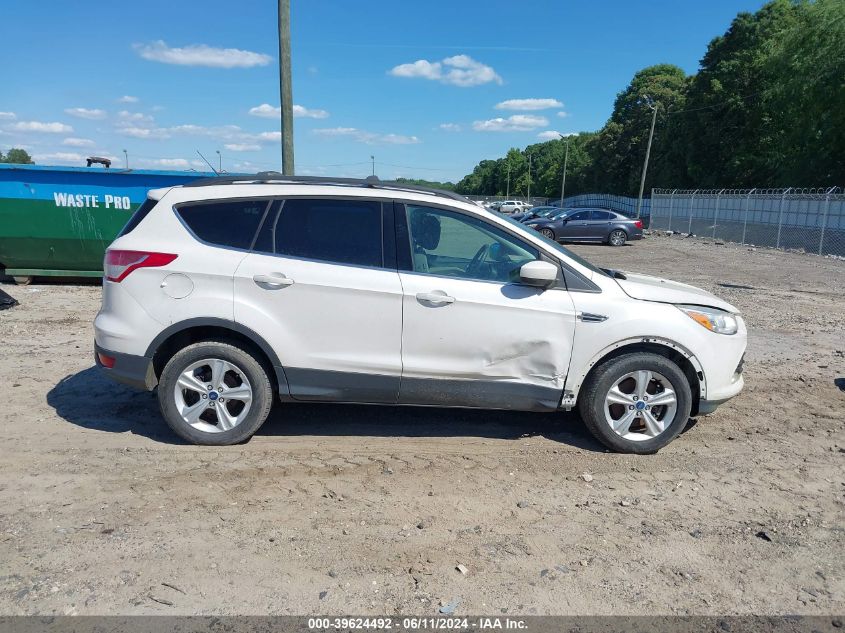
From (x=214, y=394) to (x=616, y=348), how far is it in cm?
288

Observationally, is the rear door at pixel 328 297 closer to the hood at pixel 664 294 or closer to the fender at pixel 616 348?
the fender at pixel 616 348

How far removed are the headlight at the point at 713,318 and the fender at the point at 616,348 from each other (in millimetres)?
248

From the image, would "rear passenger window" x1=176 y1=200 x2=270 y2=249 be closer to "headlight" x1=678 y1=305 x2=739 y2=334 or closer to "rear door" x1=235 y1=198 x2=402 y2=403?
"rear door" x1=235 y1=198 x2=402 y2=403

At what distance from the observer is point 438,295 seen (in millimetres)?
4328

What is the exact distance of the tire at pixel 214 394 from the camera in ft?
14.5

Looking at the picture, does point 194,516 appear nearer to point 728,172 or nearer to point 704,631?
point 704,631

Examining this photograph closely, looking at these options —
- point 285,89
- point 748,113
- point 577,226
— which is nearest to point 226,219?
point 285,89

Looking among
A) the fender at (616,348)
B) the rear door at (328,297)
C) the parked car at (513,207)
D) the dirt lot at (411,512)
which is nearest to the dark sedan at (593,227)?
the parked car at (513,207)

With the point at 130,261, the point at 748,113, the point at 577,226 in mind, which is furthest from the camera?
the point at 748,113

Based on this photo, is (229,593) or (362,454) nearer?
(229,593)

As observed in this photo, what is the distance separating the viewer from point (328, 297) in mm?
4359

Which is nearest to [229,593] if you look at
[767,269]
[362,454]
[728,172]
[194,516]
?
[194,516]

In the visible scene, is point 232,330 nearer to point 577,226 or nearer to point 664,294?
point 664,294

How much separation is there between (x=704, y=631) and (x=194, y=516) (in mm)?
2710
